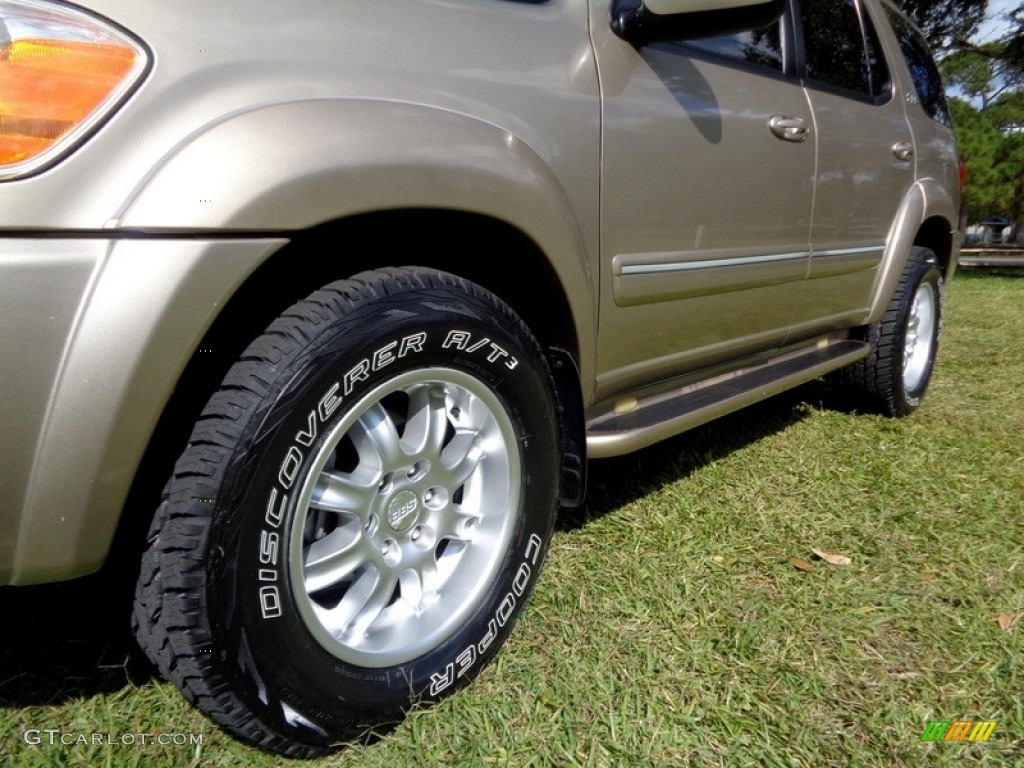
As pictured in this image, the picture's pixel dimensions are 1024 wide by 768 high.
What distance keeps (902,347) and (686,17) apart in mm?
2321

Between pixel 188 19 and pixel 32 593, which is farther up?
pixel 188 19

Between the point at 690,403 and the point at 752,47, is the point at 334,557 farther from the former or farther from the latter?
the point at 752,47

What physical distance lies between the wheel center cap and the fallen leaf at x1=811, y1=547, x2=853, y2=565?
4.18 ft

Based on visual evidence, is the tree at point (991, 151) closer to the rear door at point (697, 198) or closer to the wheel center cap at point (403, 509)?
the rear door at point (697, 198)

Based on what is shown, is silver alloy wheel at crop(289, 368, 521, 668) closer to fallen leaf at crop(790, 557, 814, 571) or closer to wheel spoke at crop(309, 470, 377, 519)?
wheel spoke at crop(309, 470, 377, 519)

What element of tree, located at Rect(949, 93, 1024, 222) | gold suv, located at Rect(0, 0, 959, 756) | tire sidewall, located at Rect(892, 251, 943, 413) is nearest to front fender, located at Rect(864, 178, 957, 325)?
tire sidewall, located at Rect(892, 251, 943, 413)

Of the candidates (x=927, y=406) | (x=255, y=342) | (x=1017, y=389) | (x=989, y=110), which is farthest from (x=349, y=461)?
(x=989, y=110)

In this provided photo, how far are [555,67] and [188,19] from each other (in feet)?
2.48

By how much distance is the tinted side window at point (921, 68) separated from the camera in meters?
3.56

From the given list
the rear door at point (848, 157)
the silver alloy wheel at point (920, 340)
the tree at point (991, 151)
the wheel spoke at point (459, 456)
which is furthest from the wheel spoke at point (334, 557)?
the tree at point (991, 151)

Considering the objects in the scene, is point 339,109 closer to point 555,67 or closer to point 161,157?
point 161,157

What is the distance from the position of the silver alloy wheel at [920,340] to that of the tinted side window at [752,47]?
175 cm

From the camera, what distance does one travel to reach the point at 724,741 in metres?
1.48

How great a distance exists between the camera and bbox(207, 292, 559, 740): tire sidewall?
1.19 metres
